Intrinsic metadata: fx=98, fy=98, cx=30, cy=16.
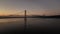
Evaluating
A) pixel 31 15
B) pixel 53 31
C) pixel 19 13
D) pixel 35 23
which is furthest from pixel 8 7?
pixel 53 31

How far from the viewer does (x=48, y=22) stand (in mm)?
2916

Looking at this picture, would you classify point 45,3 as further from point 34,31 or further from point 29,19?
point 34,31

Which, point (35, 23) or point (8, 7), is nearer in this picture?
point (8, 7)

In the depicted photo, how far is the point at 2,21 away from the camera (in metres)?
2.76

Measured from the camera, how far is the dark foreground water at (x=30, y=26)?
2.85m

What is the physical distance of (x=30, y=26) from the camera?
2.91 m

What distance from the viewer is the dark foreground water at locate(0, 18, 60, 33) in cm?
285

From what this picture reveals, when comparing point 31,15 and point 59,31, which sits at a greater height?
point 31,15

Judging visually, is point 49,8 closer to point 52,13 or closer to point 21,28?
point 52,13

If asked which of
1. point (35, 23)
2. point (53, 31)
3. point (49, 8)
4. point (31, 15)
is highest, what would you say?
point (49, 8)

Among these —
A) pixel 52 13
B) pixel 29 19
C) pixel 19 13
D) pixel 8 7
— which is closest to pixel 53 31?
pixel 52 13

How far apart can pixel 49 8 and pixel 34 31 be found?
82 centimetres

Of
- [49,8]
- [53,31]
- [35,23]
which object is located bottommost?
[53,31]

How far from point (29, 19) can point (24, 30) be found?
36cm
